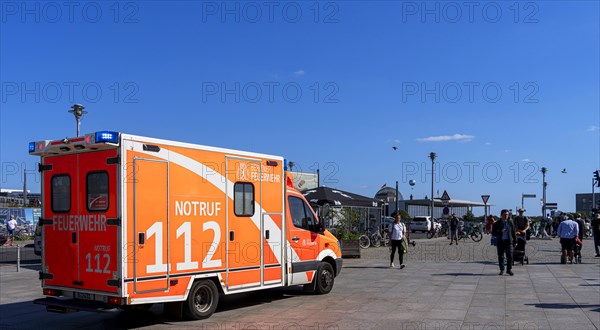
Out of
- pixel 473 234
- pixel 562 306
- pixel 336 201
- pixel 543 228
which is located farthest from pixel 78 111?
pixel 543 228

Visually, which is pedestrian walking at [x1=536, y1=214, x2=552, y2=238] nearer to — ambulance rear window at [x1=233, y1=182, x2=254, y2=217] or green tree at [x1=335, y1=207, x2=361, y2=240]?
green tree at [x1=335, y1=207, x2=361, y2=240]

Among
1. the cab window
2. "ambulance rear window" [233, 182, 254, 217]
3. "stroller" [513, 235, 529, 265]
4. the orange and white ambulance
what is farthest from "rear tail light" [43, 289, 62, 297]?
"stroller" [513, 235, 529, 265]

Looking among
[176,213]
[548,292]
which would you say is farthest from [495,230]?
[176,213]

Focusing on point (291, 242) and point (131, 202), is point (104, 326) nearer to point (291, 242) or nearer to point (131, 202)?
point (131, 202)

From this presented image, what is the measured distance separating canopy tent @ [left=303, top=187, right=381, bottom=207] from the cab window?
1164 centimetres

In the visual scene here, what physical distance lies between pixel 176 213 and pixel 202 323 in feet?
5.97

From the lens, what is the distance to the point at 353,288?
42.4ft

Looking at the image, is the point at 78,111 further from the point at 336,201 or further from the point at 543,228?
the point at 543,228

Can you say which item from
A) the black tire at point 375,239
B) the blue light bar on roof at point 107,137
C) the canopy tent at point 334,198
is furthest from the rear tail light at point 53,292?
the black tire at point 375,239

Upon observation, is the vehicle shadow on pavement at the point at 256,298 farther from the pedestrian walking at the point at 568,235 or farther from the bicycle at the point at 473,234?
the bicycle at the point at 473,234

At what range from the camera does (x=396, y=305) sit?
414 inches

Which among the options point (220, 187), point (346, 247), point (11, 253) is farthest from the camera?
point (11, 253)

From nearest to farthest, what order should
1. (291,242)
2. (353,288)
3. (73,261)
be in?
(73,261), (291,242), (353,288)

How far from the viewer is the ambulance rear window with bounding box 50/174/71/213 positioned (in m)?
8.94
